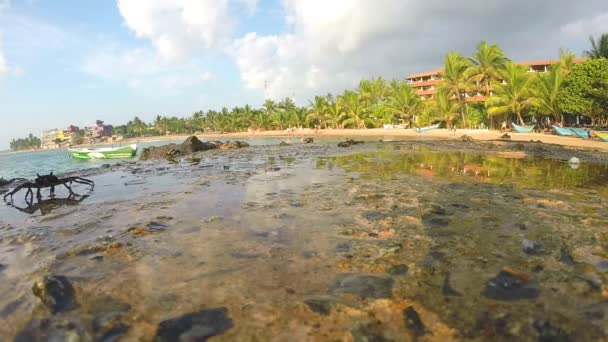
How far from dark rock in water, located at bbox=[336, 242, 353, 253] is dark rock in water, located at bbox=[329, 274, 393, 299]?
83 centimetres

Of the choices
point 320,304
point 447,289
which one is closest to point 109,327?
point 320,304

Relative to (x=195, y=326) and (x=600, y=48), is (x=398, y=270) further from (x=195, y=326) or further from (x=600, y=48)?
(x=600, y=48)

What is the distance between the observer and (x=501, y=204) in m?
7.28

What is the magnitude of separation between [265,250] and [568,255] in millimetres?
4110

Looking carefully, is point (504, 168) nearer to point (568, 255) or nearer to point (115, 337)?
point (568, 255)

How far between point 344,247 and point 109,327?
3.11 m

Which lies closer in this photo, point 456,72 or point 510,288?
point 510,288

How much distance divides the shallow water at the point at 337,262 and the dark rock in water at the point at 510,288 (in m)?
0.02

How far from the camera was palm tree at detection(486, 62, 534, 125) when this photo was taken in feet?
131

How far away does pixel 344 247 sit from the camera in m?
5.07

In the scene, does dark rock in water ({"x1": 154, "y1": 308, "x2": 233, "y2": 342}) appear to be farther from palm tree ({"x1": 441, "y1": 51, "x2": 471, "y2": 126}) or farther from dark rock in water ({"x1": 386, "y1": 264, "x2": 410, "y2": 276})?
palm tree ({"x1": 441, "y1": 51, "x2": 471, "y2": 126})

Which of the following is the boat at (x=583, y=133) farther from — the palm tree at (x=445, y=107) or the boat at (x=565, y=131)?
the palm tree at (x=445, y=107)

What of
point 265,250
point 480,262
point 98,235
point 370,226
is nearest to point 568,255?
point 480,262

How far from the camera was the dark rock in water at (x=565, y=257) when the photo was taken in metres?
4.17
